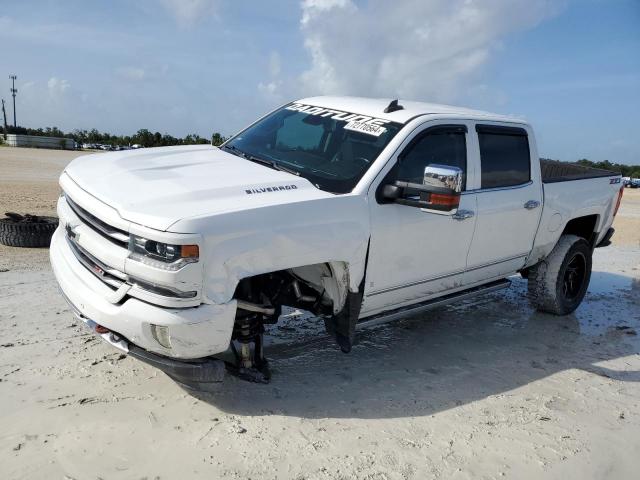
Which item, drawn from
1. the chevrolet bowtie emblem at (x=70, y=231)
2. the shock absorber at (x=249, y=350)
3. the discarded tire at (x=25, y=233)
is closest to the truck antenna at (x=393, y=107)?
the shock absorber at (x=249, y=350)

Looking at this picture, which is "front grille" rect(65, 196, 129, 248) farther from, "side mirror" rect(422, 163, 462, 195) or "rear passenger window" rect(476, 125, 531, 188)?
"rear passenger window" rect(476, 125, 531, 188)

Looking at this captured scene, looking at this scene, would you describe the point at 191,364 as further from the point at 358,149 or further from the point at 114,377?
the point at 358,149

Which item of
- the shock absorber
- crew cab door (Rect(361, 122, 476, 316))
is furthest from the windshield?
the shock absorber

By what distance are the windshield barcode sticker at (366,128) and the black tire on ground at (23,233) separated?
465 centimetres

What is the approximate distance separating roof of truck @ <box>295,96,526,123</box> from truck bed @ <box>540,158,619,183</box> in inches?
41.5

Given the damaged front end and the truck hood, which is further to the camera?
the damaged front end

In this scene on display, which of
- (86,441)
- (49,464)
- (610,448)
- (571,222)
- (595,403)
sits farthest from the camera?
(571,222)

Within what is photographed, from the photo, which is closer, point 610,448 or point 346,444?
point 346,444

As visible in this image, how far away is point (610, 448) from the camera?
138 inches

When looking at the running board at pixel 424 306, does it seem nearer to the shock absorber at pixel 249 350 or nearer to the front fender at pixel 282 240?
the front fender at pixel 282 240

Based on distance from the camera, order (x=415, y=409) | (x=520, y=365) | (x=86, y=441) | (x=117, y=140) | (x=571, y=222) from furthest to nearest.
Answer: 1. (x=117, y=140)
2. (x=571, y=222)
3. (x=520, y=365)
4. (x=415, y=409)
5. (x=86, y=441)

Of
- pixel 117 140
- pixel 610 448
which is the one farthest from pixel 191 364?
pixel 117 140

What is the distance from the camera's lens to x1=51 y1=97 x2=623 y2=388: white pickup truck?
10.1 ft

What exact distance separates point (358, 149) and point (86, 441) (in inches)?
102
